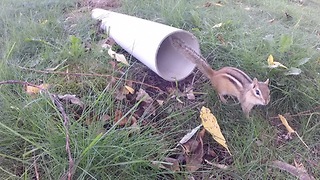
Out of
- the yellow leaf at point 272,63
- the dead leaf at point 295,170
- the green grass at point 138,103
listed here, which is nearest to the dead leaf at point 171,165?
the green grass at point 138,103

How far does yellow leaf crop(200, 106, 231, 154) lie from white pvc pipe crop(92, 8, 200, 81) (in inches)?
14.9

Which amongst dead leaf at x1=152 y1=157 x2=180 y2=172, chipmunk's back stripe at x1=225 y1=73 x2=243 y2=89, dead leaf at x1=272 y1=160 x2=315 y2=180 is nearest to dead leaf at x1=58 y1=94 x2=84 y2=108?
dead leaf at x1=152 y1=157 x2=180 y2=172

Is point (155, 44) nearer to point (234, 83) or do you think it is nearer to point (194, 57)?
point (194, 57)

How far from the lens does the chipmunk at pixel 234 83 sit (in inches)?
92.4

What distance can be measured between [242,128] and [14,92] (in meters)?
1.39

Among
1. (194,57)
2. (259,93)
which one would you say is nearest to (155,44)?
(194,57)

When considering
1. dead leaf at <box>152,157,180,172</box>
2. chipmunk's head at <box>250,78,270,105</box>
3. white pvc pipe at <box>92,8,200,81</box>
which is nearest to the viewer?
dead leaf at <box>152,157,180,172</box>

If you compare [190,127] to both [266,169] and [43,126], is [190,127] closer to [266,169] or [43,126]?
[266,169]

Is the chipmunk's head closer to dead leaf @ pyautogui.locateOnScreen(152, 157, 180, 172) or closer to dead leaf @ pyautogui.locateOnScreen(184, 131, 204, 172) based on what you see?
dead leaf @ pyautogui.locateOnScreen(184, 131, 204, 172)

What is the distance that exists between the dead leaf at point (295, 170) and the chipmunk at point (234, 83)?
14.7 inches

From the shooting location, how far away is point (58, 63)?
279 centimetres

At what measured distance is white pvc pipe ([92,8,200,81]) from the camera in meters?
2.46

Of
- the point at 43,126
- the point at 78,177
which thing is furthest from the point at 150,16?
the point at 78,177

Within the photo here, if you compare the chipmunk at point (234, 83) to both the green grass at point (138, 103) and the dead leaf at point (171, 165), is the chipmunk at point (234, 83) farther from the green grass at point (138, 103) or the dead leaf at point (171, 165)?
the dead leaf at point (171, 165)
